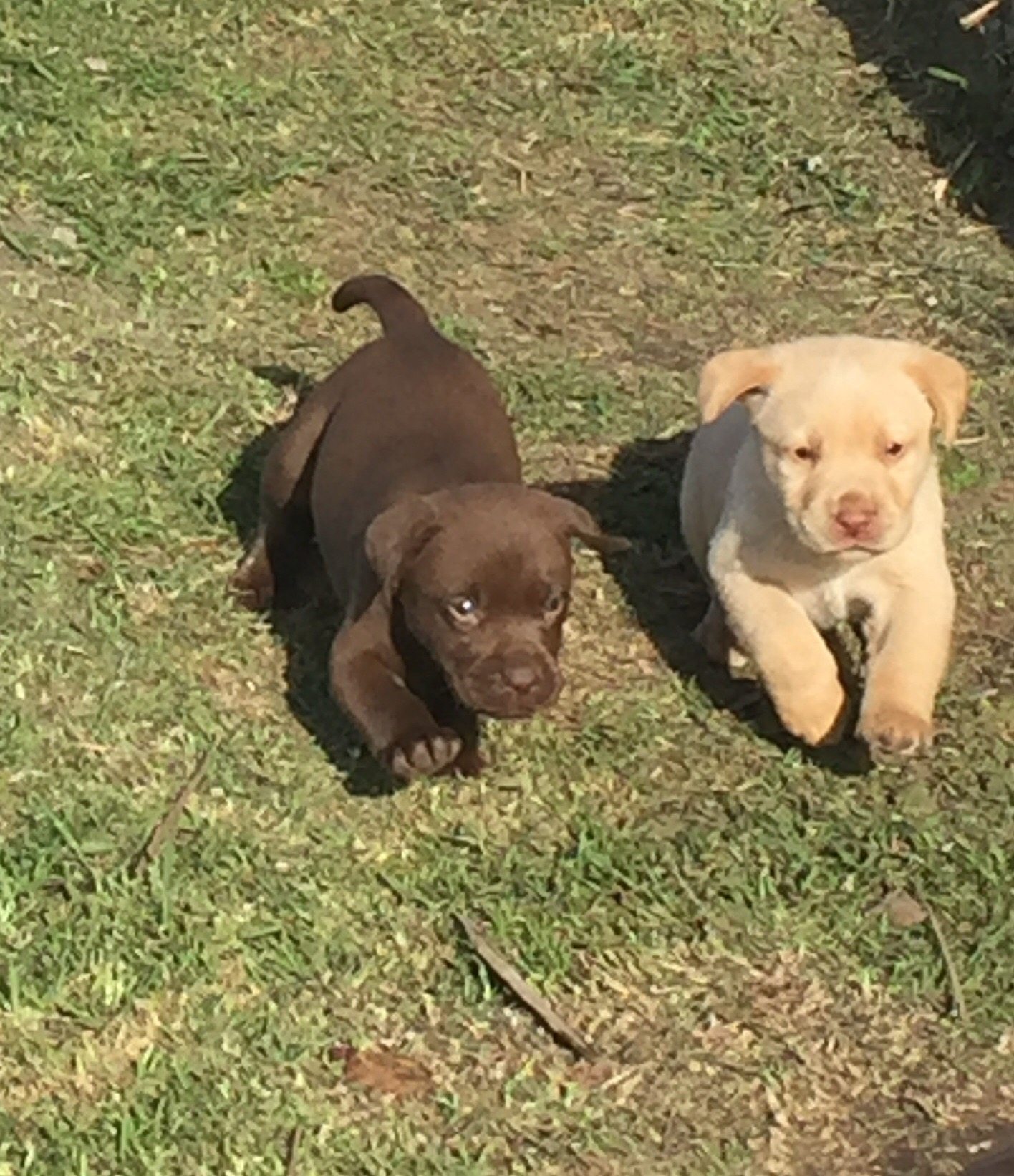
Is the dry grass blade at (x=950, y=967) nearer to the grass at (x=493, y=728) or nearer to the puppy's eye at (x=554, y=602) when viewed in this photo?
the grass at (x=493, y=728)

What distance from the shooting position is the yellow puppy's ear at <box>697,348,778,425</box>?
4.95m

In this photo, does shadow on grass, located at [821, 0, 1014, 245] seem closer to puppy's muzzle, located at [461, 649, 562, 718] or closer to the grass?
the grass

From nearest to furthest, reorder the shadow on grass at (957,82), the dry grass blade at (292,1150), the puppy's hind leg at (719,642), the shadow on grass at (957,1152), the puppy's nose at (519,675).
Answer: the dry grass blade at (292,1150), the shadow on grass at (957,1152), the puppy's nose at (519,675), the puppy's hind leg at (719,642), the shadow on grass at (957,82)

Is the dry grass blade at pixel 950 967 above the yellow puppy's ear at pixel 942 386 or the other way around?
the other way around

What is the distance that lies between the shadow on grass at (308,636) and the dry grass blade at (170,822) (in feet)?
0.88

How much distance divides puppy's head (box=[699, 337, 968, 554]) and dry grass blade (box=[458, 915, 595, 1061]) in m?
1.03

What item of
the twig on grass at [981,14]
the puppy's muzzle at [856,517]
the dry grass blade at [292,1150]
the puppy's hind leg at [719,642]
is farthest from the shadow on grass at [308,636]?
the twig on grass at [981,14]

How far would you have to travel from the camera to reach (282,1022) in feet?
14.7

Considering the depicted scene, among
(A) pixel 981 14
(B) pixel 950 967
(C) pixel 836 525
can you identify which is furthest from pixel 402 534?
(A) pixel 981 14

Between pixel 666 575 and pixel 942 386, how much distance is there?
1.21 meters

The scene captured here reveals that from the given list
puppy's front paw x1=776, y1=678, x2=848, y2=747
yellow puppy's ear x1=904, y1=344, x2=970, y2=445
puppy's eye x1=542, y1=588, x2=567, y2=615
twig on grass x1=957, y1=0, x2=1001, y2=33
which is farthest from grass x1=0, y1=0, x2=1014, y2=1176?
yellow puppy's ear x1=904, y1=344, x2=970, y2=445

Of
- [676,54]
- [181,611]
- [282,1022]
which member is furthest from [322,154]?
[282,1022]

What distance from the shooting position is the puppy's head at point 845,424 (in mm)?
4766

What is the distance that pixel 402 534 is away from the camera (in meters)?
4.71
